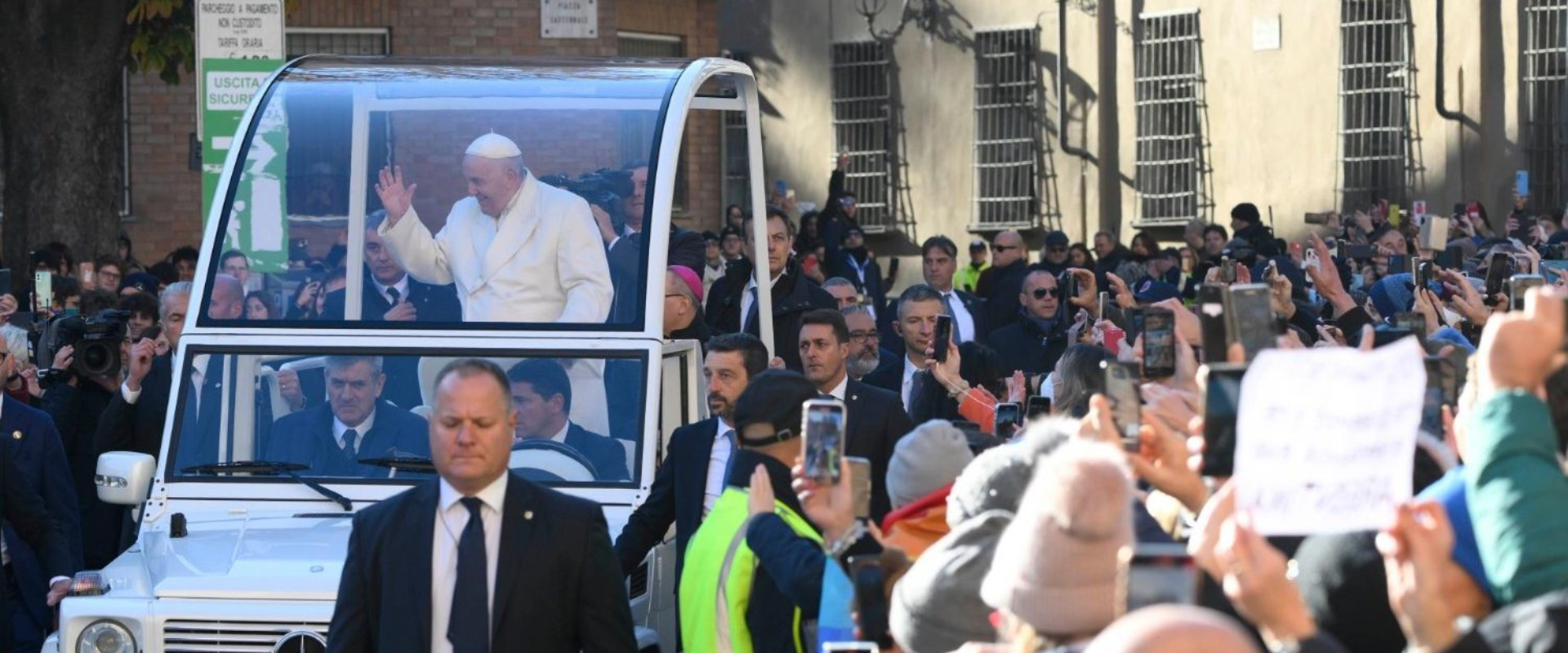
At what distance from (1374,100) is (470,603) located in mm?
19821

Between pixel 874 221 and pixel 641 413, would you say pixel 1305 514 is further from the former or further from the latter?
pixel 874 221

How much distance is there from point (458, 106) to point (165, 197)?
1840cm

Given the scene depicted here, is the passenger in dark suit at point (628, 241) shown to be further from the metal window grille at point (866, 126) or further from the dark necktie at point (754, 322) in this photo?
the metal window grille at point (866, 126)

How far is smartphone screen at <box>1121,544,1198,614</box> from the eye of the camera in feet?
11.7

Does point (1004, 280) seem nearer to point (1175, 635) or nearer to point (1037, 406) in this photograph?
point (1037, 406)

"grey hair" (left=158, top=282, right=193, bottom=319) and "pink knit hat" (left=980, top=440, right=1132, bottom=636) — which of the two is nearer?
"pink knit hat" (left=980, top=440, right=1132, bottom=636)

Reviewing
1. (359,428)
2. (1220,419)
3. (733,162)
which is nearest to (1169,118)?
(733,162)

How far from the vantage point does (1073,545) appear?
3859 mm

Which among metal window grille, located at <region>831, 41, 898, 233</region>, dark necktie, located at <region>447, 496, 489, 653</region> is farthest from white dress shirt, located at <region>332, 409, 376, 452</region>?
metal window grille, located at <region>831, 41, 898, 233</region>

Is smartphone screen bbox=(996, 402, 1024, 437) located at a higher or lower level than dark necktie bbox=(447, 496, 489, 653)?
higher

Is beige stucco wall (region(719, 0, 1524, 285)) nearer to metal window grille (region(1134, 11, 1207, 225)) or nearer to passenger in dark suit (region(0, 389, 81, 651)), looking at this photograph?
metal window grille (region(1134, 11, 1207, 225))

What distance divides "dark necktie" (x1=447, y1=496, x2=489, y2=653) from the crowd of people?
10.9 inches

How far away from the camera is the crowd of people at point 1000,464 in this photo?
12.7 ft

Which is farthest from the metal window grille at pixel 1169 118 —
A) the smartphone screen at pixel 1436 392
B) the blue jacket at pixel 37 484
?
the smartphone screen at pixel 1436 392
